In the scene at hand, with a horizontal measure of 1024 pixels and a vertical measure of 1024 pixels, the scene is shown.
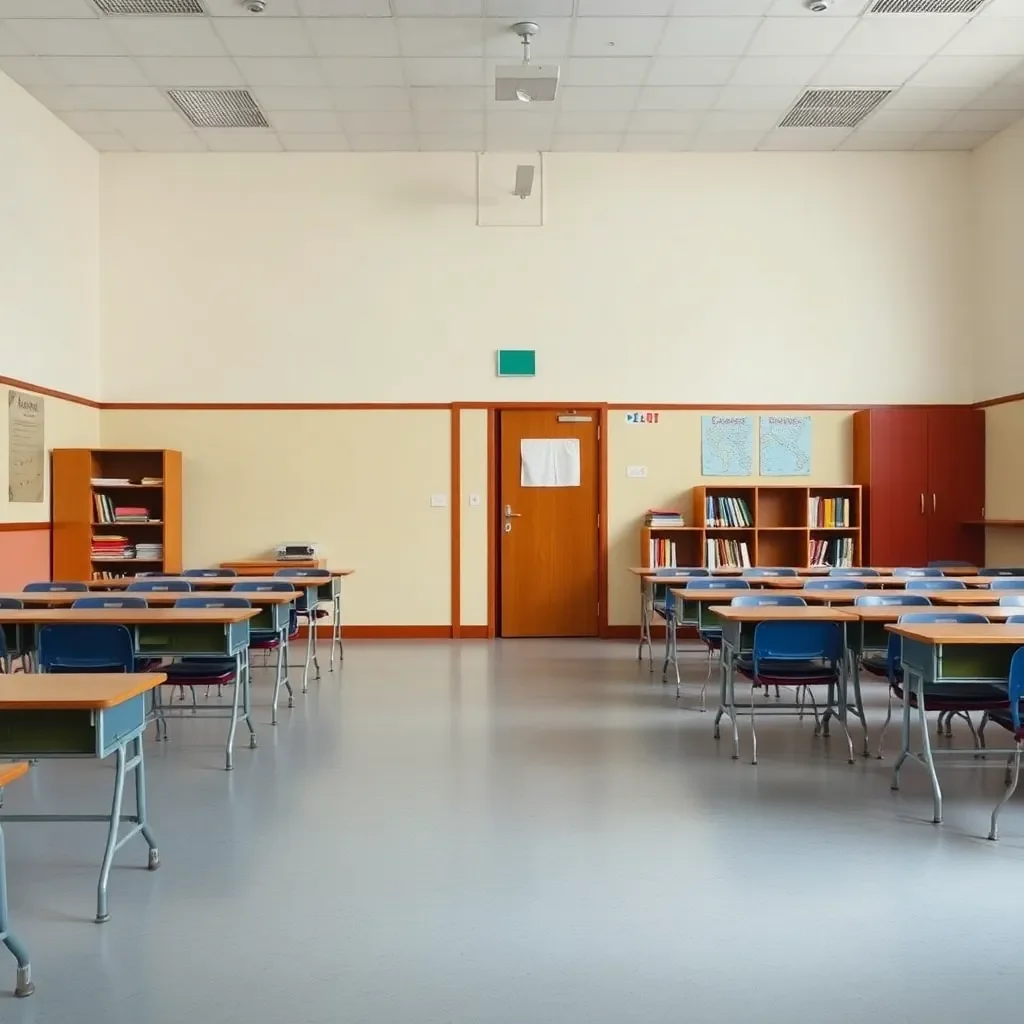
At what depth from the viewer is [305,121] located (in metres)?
8.86

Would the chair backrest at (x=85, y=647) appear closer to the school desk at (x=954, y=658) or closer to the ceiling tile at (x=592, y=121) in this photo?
the school desk at (x=954, y=658)

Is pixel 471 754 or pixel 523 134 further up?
pixel 523 134

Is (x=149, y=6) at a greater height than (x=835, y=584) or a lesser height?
greater

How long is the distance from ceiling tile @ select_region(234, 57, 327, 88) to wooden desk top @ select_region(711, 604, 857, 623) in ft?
19.1

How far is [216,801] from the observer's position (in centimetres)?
413

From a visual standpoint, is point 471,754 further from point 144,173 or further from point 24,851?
point 144,173

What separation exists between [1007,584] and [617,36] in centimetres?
514

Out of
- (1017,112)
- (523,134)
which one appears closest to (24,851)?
(523,134)

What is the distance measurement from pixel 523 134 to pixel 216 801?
726 centimetres

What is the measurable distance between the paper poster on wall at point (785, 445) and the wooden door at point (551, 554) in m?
1.77

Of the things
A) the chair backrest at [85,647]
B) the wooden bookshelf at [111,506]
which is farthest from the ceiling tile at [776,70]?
the chair backrest at [85,647]

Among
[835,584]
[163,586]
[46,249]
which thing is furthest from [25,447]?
[835,584]

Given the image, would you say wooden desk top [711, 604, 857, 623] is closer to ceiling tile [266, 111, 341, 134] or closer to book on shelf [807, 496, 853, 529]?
book on shelf [807, 496, 853, 529]

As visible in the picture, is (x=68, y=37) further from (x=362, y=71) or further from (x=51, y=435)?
(x=51, y=435)
